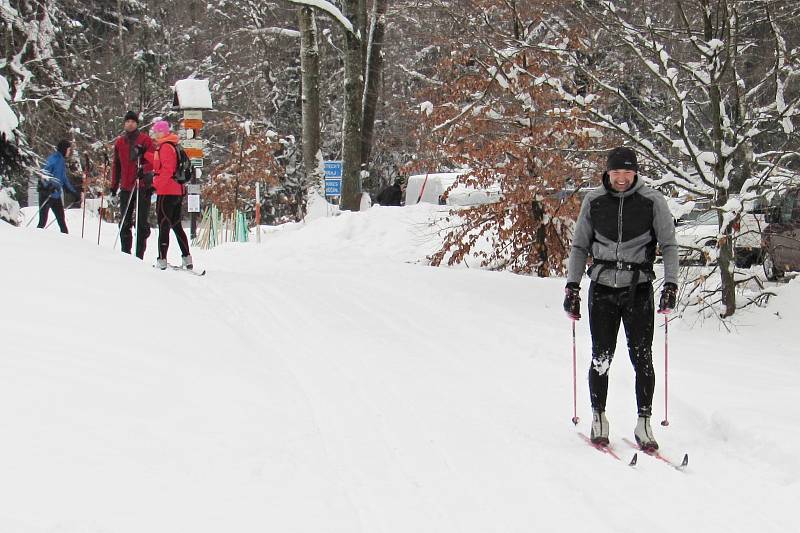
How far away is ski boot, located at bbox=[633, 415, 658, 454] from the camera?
223 inches

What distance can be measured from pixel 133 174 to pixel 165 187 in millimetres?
886

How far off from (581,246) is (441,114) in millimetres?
7195

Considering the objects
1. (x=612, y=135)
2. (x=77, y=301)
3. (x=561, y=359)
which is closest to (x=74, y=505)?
(x=77, y=301)

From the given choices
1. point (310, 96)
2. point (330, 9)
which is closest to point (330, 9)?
point (330, 9)

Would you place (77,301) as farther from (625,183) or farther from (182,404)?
(625,183)

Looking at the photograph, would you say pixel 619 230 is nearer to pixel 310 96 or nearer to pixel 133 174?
pixel 133 174

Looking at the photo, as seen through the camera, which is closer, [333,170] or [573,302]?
[573,302]

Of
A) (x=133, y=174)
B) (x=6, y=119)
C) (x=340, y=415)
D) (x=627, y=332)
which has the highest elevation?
(x=6, y=119)

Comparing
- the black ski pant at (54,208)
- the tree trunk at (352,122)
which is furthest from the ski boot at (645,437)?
the tree trunk at (352,122)

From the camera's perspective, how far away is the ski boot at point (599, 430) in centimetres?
580

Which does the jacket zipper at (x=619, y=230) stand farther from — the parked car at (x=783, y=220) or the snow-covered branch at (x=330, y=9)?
the snow-covered branch at (x=330, y=9)

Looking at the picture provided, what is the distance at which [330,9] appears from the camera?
18938 millimetres

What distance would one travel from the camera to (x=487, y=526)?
418 centimetres

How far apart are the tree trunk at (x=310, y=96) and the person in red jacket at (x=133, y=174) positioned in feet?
34.3
